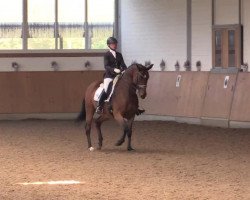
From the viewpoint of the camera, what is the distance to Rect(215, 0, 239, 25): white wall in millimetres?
16656

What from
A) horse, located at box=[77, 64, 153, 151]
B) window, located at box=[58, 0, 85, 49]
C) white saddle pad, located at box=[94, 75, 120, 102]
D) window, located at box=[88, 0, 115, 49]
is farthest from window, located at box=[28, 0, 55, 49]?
horse, located at box=[77, 64, 153, 151]

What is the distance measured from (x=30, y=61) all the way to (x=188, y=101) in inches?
206

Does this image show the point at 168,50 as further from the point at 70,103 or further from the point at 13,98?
the point at 13,98

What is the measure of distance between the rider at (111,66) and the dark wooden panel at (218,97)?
4406 millimetres

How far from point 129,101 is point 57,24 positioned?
8741 mm

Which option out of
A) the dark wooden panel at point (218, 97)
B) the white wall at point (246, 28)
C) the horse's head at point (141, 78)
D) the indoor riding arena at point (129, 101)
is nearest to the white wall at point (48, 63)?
A: the indoor riding arena at point (129, 101)

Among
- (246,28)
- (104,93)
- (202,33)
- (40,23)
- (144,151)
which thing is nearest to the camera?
(144,151)

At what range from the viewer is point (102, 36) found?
2083cm

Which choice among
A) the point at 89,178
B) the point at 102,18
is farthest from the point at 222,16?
the point at 89,178

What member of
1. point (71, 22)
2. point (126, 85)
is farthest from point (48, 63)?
point (126, 85)

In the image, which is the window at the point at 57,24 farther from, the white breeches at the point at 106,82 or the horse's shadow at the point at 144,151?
the horse's shadow at the point at 144,151

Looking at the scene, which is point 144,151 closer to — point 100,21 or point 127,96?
point 127,96

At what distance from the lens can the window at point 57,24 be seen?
20344 mm

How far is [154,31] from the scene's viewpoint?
1952 cm
